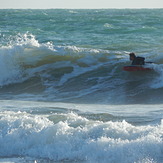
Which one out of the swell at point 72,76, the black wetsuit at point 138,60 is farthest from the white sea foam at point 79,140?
the black wetsuit at point 138,60

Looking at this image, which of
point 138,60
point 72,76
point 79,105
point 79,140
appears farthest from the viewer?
point 72,76

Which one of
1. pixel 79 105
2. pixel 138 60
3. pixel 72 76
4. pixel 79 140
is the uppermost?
pixel 138 60

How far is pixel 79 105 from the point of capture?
424 inches

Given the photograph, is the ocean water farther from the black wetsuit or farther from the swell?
the black wetsuit

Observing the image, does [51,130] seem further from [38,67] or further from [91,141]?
[38,67]

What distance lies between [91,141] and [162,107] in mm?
3354

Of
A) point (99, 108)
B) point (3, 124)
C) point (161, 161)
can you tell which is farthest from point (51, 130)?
point (99, 108)

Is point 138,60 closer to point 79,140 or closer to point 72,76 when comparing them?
point 72,76

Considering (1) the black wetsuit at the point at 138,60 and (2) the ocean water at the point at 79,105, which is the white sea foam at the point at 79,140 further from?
(1) the black wetsuit at the point at 138,60

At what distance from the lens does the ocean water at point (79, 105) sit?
6.84 m

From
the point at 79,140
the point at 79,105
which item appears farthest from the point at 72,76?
the point at 79,140

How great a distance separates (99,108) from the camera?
10102 millimetres

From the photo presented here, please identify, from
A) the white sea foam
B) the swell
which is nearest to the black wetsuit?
the swell

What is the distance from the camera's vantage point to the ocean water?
22.4ft
